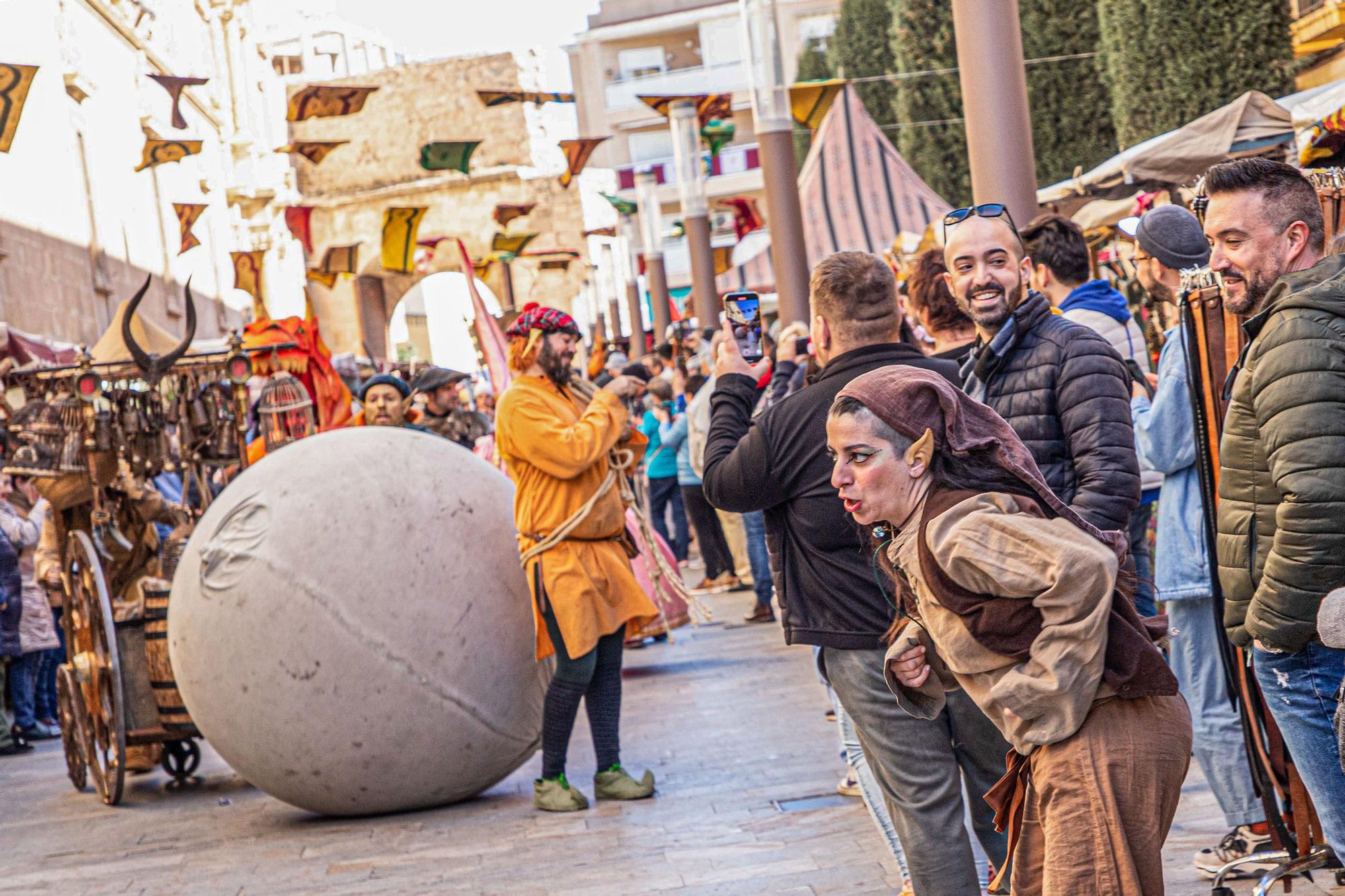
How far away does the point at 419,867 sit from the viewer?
238 inches

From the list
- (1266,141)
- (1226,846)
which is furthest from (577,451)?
(1266,141)

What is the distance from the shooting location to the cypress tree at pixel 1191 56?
15.4 meters

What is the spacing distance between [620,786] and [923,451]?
13.1ft

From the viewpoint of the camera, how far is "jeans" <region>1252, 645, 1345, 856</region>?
12.3ft

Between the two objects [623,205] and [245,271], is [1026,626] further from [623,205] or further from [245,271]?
[245,271]

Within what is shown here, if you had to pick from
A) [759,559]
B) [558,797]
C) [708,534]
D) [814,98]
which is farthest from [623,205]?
[558,797]

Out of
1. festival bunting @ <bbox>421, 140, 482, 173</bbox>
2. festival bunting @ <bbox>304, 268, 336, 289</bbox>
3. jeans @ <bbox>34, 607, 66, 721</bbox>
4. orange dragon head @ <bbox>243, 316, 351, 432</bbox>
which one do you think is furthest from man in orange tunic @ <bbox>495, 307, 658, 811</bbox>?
festival bunting @ <bbox>304, 268, 336, 289</bbox>

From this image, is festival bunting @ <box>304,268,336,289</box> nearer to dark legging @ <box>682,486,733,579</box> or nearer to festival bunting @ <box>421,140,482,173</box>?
festival bunting @ <box>421,140,482,173</box>

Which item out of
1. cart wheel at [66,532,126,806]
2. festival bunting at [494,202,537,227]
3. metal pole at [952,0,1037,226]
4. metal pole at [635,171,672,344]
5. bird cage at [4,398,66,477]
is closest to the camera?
metal pole at [952,0,1037,226]

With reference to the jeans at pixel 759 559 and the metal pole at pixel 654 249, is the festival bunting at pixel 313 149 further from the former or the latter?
the jeans at pixel 759 559

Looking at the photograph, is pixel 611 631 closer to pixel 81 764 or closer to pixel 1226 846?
pixel 1226 846

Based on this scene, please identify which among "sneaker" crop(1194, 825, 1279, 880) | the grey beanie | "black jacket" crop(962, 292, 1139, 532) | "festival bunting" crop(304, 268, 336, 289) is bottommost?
"sneaker" crop(1194, 825, 1279, 880)

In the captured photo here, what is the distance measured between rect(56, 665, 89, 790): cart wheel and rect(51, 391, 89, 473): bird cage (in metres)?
1.01

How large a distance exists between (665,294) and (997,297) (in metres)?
21.3
